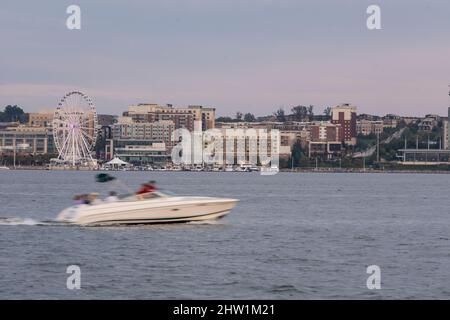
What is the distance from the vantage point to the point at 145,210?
43.0 meters

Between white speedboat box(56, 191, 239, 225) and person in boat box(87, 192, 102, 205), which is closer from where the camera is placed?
white speedboat box(56, 191, 239, 225)

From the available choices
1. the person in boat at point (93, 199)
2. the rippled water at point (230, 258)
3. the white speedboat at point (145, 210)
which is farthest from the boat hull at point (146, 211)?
the rippled water at point (230, 258)

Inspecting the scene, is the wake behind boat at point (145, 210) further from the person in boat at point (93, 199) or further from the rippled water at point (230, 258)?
the rippled water at point (230, 258)

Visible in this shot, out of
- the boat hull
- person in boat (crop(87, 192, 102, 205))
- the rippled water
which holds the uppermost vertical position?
person in boat (crop(87, 192, 102, 205))

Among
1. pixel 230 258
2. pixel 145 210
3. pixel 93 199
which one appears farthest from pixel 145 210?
pixel 230 258

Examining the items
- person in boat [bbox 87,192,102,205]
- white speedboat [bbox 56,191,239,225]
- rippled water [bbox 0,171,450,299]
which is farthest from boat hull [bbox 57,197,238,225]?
rippled water [bbox 0,171,450,299]

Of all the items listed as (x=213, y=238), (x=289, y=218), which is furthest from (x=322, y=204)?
(x=213, y=238)

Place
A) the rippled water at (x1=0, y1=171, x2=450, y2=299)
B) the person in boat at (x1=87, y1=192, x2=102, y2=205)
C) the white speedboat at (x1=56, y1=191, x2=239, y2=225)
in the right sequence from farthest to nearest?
the person in boat at (x1=87, y1=192, x2=102, y2=205), the white speedboat at (x1=56, y1=191, x2=239, y2=225), the rippled water at (x1=0, y1=171, x2=450, y2=299)

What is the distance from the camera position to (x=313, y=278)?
3150 centimetres

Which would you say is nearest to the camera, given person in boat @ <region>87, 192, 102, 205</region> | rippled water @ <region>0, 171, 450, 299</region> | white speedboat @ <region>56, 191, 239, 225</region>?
rippled water @ <region>0, 171, 450, 299</region>

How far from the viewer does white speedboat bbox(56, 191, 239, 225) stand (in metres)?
42.9

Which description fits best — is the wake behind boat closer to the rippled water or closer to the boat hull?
the boat hull
